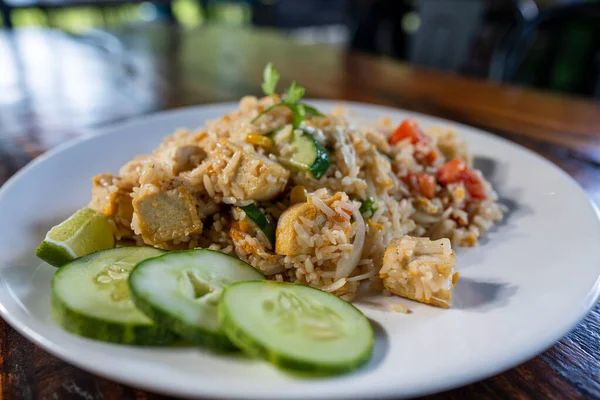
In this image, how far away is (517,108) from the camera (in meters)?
4.22

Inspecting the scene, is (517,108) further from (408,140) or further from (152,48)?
(152,48)

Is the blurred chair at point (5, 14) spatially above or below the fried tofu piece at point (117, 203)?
above

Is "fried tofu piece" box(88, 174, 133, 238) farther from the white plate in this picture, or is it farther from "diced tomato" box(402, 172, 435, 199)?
"diced tomato" box(402, 172, 435, 199)

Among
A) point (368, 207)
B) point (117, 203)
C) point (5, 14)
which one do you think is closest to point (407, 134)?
point (368, 207)

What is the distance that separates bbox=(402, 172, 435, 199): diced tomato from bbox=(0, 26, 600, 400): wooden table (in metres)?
0.88

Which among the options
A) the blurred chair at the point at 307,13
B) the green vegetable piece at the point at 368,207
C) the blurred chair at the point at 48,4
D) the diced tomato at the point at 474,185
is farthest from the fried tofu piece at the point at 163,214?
the blurred chair at the point at 307,13

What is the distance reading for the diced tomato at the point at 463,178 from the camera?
2.62 meters

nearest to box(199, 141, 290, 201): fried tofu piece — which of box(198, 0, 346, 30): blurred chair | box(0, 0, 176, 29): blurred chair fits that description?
box(0, 0, 176, 29): blurred chair

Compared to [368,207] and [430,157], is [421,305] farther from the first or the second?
[430,157]

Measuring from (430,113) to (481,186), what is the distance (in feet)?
5.38

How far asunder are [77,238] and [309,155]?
964 millimetres

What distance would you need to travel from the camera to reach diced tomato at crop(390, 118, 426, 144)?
2.77m

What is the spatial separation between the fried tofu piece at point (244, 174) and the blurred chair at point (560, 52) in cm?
414

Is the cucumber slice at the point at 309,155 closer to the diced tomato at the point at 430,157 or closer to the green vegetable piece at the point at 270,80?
the green vegetable piece at the point at 270,80
